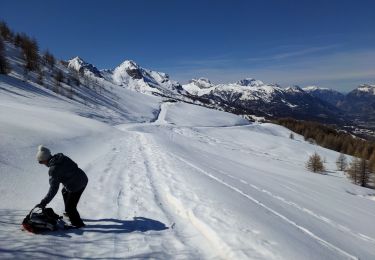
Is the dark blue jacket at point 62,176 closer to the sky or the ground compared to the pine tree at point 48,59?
closer to the ground

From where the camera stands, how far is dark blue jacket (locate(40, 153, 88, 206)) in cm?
885

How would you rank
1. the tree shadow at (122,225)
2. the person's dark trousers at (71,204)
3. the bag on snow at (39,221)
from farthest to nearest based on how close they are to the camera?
1. the tree shadow at (122,225)
2. the person's dark trousers at (71,204)
3. the bag on snow at (39,221)

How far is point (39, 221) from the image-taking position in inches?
348

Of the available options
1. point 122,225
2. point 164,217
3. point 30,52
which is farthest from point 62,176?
point 30,52

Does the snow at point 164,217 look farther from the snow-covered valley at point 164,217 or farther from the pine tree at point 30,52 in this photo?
the pine tree at point 30,52

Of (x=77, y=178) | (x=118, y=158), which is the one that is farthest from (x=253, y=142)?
(x=77, y=178)

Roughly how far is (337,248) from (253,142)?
79197 mm

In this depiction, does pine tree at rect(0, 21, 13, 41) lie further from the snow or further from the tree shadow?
the tree shadow

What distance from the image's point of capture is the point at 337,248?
10.9 metres

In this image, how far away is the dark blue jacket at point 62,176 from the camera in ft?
29.0

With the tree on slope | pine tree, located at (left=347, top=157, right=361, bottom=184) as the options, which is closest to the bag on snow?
the tree on slope

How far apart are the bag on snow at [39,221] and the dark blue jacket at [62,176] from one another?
1.17ft

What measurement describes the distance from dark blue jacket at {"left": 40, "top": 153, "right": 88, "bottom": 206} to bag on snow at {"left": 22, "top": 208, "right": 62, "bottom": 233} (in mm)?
355

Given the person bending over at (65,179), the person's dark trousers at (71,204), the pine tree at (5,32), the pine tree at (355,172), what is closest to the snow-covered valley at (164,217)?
the person's dark trousers at (71,204)
